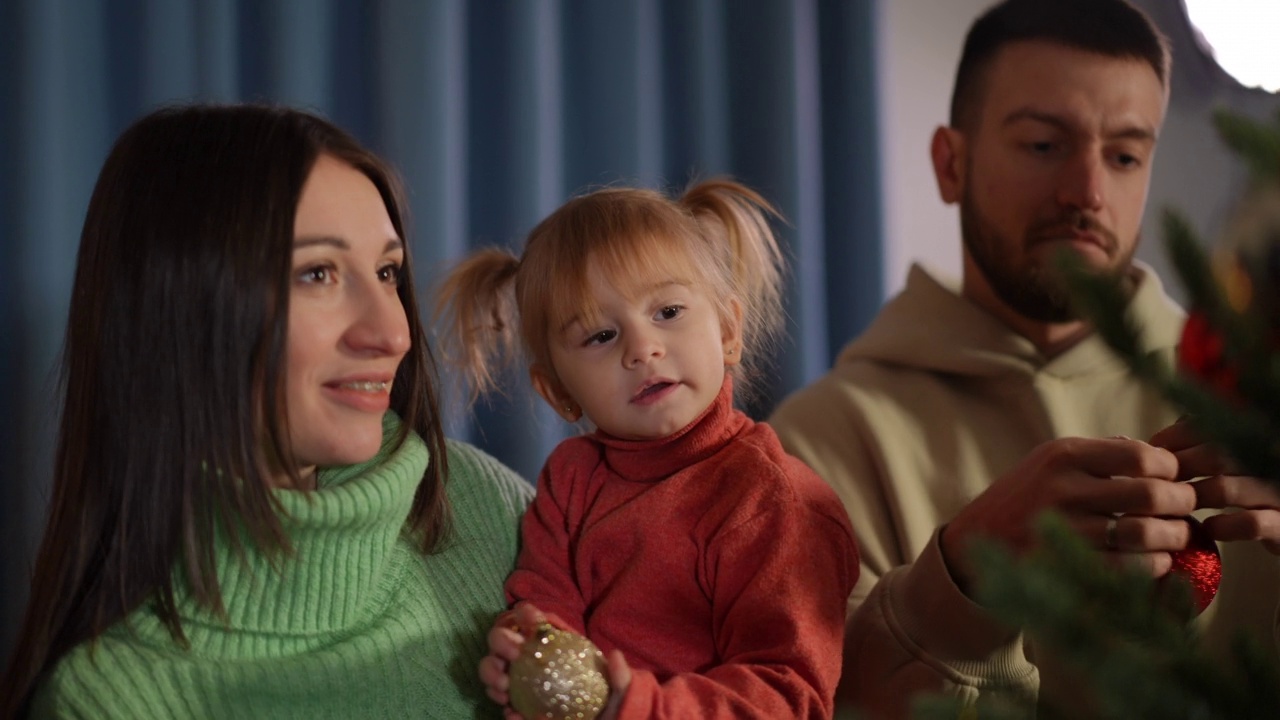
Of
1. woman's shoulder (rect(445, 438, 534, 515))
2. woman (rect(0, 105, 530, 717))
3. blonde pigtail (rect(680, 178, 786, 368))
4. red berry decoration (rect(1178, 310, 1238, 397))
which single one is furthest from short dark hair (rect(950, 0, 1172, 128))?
red berry decoration (rect(1178, 310, 1238, 397))

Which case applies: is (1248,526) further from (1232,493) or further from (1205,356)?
(1205,356)

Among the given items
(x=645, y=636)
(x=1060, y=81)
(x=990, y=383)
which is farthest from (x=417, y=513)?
(x=1060, y=81)

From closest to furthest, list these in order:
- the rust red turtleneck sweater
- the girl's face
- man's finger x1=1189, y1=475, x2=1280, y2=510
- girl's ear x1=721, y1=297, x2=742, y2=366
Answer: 1. man's finger x1=1189, y1=475, x2=1280, y2=510
2. the rust red turtleneck sweater
3. the girl's face
4. girl's ear x1=721, y1=297, x2=742, y2=366

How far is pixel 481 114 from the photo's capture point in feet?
5.54

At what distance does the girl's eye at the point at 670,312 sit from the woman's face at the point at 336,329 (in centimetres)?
25

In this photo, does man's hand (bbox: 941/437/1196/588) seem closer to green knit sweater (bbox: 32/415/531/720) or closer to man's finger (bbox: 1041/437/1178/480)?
man's finger (bbox: 1041/437/1178/480)

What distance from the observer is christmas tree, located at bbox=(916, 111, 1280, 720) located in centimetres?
46

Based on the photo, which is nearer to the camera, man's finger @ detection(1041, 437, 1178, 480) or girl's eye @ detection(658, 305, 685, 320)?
man's finger @ detection(1041, 437, 1178, 480)

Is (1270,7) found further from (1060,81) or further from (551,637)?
(551,637)

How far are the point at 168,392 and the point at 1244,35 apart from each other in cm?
206

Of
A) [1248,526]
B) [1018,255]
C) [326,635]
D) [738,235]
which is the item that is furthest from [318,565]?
[1018,255]

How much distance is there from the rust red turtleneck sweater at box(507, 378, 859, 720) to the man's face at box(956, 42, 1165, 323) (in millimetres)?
620

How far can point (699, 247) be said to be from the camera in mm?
1182

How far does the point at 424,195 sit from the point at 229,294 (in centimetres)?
60
